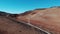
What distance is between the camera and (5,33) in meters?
19.7

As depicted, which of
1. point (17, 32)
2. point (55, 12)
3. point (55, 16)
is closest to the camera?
point (17, 32)

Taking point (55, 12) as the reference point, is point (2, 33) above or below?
below

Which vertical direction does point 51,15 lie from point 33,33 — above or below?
above

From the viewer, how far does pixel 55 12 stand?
127 feet

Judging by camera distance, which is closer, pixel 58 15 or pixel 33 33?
pixel 33 33

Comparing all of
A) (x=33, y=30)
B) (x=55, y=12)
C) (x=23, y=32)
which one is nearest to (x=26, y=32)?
(x=23, y=32)

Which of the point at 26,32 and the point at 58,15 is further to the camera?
the point at 58,15

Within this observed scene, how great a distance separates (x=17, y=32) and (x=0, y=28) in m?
2.23

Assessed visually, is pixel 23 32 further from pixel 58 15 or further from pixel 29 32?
pixel 58 15

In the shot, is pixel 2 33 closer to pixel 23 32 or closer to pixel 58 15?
pixel 23 32

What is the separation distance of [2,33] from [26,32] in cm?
357

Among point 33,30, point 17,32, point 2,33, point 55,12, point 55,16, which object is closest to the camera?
point 2,33

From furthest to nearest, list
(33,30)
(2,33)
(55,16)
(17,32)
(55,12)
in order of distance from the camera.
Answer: (55,12) < (55,16) < (33,30) < (17,32) < (2,33)

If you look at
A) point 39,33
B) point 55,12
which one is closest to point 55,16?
point 55,12
